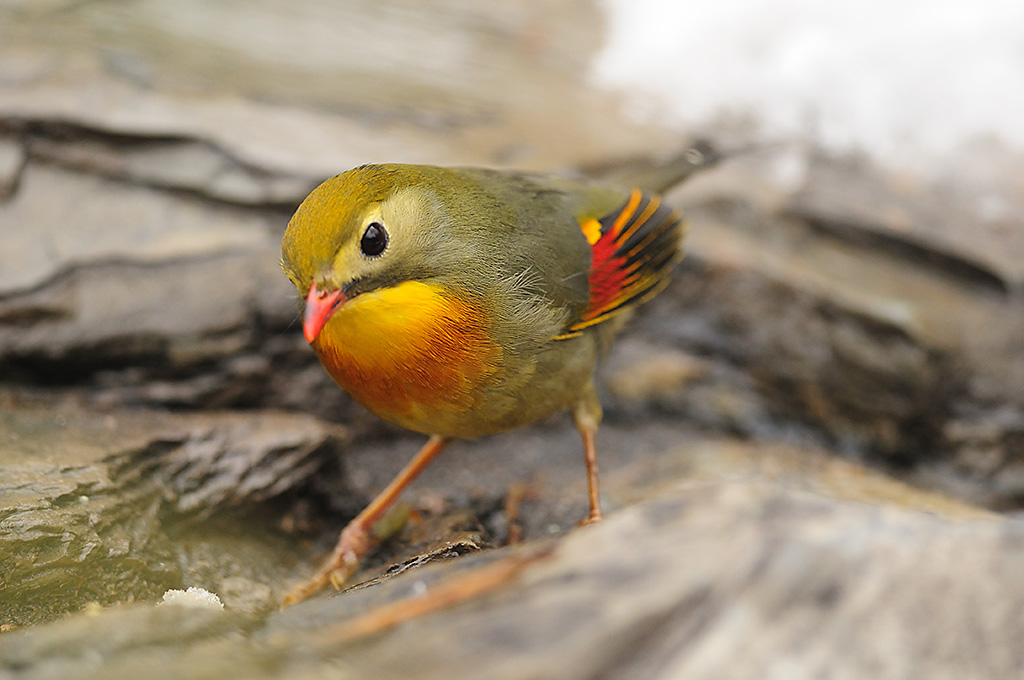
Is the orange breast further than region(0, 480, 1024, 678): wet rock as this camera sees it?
Yes

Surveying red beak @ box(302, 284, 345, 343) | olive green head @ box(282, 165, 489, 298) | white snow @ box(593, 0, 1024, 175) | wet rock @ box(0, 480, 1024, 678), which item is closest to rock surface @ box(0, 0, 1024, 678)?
wet rock @ box(0, 480, 1024, 678)

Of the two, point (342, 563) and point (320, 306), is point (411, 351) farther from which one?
point (342, 563)

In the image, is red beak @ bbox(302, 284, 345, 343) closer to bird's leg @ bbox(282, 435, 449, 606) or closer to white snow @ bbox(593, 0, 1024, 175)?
bird's leg @ bbox(282, 435, 449, 606)

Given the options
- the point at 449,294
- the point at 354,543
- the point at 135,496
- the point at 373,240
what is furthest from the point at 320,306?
the point at 354,543

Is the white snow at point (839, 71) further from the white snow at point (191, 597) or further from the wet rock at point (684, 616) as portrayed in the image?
the wet rock at point (684, 616)

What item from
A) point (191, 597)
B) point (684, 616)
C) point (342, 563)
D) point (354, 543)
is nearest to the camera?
point (684, 616)

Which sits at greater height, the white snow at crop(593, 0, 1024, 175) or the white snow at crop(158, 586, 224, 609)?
the white snow at crop(593, 0, 1024, 175)

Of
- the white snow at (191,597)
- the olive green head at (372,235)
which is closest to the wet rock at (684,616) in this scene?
the white snow at (191,597)
